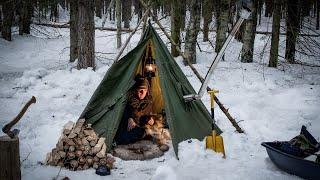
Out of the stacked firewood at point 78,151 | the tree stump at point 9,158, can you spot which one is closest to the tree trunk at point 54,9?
the stacked firewood at point 78,151

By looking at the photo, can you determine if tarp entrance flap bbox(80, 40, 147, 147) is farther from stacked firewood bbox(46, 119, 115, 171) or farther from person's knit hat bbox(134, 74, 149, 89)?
person's knit hat bbox(134, 74, 149, 89)

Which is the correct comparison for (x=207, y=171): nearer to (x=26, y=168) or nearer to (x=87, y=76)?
(x=26, y=168)

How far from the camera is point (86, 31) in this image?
966 cm

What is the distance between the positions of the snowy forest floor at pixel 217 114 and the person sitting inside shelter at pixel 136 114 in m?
0.82

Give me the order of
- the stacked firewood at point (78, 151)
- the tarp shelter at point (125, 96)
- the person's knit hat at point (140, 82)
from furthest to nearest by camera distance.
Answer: the person's knit hat at point (140, 82) → the tarp shelter at point (125, 96) → the stacked firewood at point (78, 151)

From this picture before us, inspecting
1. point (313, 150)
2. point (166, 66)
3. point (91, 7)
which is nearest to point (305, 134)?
point (313, 150)

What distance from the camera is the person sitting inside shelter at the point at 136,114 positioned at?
6.50 meters

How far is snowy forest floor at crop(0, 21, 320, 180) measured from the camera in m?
5.21

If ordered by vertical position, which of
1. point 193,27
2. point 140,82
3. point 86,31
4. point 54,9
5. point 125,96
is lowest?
point 125,96

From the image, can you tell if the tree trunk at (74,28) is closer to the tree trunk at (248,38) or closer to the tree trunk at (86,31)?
the tree trunk at (86,31)

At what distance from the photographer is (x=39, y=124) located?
730cm

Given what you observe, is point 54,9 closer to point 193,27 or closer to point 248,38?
point 193,27

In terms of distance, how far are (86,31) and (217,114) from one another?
4281mm

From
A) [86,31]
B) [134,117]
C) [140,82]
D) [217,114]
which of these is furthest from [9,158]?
[86,31]
